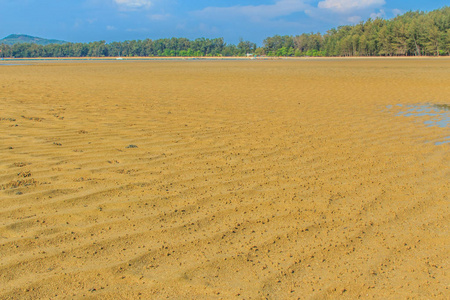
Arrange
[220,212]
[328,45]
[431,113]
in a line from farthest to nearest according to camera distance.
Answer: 1. [328,45]
2. [431,113]
3. [220,212]

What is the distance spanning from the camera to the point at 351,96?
11094 millimetres

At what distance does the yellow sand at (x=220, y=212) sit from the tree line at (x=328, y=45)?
78662 mm

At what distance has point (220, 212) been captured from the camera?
123 inches

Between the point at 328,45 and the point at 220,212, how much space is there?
4465 inches

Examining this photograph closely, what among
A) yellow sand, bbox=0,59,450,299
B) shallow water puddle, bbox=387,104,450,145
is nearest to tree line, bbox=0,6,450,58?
shallow water puddle, bbox=387,104,450,145

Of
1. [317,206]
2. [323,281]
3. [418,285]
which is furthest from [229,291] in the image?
[317,206]

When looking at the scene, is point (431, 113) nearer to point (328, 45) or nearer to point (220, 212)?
point (220, 212)

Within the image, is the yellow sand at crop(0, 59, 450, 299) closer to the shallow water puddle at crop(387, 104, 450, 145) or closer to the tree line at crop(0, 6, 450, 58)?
the shallow water puddle at crop(387, 104, 450, 145)

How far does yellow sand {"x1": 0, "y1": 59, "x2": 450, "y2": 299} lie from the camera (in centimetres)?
223

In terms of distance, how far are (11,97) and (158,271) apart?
30.4 ft

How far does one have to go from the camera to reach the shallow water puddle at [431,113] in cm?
706

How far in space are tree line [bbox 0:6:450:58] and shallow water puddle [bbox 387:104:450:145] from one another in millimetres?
73001

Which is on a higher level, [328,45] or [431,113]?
[328,45]

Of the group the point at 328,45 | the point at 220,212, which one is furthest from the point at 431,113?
the point at 328,45
